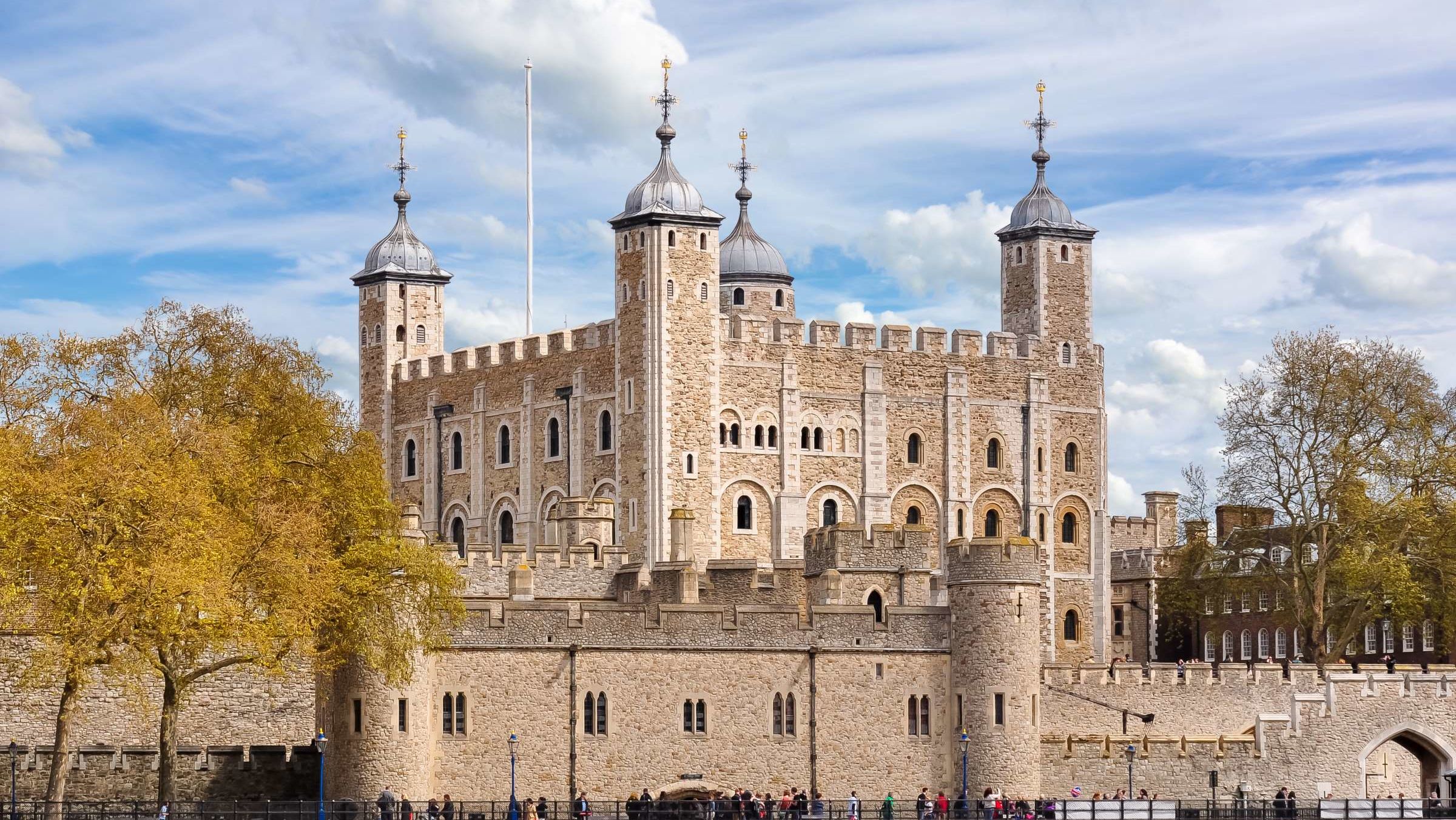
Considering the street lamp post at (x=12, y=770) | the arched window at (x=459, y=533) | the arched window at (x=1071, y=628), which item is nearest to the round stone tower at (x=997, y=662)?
the street lamp post at (x=12, y=770)

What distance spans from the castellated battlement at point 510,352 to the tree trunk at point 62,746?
34.7 metres

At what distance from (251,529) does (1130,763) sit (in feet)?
67.0

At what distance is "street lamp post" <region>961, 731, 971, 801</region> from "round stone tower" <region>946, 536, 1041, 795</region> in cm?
9

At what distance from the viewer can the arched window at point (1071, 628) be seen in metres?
88.1

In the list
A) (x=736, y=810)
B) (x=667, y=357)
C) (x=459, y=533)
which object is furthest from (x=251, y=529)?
(x=459, y=533)

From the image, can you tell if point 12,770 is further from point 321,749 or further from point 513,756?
point 513,756

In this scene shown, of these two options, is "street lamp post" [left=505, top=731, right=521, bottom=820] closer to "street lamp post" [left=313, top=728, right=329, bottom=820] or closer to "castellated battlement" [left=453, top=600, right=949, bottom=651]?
"castellated battlement" [left=453, top=600, right=949, bottom=651]

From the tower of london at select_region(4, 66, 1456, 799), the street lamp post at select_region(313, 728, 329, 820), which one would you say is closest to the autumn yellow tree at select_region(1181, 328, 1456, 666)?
the tower of london at select_region(4, 66, 1456, 799)

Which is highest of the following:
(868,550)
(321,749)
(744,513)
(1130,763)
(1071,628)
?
(744,513)

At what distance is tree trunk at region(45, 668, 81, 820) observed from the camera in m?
49.6

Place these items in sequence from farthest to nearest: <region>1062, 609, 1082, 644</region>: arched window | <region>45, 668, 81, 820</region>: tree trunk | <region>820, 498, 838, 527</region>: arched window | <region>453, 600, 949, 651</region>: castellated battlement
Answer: <region>1062, 609, 1082, 644</region>: arched window, <region>820, 498, 838, 527</region>: arched window, <region>453, 600, 949, 651</region>: castellated battlement, <region>45, 668, 81, 820</region>: tree trunk

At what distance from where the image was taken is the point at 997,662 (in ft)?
191

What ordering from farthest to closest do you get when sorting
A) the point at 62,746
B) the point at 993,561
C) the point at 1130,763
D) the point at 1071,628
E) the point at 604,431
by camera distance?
the point at 1071,628
the point at 604,431
the point at 1130,763
the point at 993,561
the point at 62,746

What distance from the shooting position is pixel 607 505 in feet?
246
